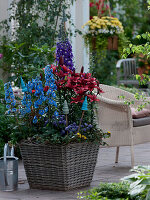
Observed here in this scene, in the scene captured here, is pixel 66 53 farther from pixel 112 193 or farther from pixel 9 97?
pixel 112 193

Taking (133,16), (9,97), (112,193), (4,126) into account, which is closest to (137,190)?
(112,193)

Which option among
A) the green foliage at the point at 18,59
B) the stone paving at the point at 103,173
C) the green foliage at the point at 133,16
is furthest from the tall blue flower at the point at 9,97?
the green foliage at the point at 133,16

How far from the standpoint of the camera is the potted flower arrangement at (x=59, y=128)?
3.83 metres

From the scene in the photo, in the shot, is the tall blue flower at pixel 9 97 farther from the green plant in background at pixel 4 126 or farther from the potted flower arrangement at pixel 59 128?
the green plant in background at pixel 4 126

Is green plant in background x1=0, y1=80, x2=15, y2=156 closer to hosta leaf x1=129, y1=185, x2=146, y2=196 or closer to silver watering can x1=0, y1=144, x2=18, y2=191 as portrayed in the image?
silver watering can x1=0, y1=144, x2=18, y2=191

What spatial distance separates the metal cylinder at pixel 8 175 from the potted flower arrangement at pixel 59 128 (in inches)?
4.6

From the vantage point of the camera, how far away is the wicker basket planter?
3.83 m

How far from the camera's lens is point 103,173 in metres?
4.71

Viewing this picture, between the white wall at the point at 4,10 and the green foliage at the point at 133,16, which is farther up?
the green foliage at the point at 133,16

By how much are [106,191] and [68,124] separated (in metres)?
0.81

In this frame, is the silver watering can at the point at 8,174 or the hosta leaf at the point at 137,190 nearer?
the hosta leaf at the point at 137,190

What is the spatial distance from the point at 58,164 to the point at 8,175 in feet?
1.48

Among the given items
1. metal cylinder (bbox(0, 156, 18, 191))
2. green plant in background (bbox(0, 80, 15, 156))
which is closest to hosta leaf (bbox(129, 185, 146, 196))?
metal cylinder (bbox(0, 156, 18, 191))

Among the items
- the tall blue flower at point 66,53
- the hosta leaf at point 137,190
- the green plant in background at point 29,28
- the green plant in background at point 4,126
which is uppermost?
the green plant in background at point 29,28
